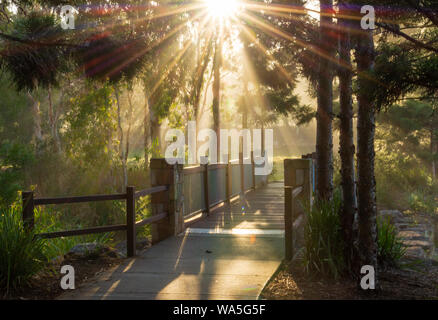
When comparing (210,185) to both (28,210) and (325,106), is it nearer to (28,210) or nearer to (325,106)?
(325,106)

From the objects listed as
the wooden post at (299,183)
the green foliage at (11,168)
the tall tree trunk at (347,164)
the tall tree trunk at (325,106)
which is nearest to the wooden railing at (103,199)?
the wooden post at (299,183)

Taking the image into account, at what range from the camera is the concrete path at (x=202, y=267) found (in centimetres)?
619

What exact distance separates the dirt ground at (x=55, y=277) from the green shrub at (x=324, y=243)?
3.08 m

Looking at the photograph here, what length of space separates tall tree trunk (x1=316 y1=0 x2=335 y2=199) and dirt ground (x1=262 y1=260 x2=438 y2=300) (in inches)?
84.3

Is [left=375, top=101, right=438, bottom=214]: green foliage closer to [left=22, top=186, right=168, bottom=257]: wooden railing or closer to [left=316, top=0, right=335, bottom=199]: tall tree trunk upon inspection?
[left=316, top=0, right=335, bottom=199]: tall tree trunk

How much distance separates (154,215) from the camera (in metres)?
10.4

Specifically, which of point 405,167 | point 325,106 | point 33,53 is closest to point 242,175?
point 325,106

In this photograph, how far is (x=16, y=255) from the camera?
21.2 ft

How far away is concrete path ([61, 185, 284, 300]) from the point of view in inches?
244

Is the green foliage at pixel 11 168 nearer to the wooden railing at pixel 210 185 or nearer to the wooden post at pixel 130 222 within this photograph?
the wooden railing at pixel 210 185

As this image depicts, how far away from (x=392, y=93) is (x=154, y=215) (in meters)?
6.32

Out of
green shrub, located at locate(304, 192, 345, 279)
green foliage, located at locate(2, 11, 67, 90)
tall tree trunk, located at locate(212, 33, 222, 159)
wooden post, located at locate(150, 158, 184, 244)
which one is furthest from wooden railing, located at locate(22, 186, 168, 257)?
tall tree trunk, located at locate(212, 33, 222, 159)

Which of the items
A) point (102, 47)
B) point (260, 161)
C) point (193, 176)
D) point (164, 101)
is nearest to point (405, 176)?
point (260, 161)

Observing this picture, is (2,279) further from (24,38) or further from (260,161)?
(260,161)
